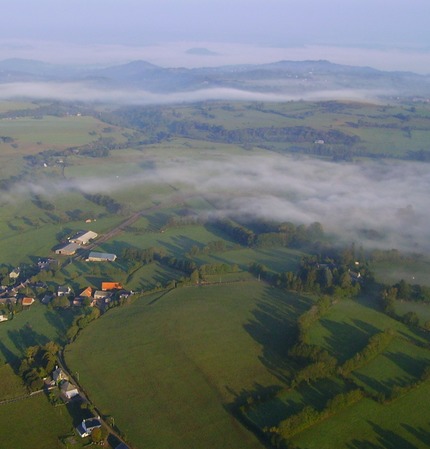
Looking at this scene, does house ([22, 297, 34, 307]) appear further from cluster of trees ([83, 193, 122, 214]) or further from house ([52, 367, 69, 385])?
cluster of trees ([83, 193, 122, 214])

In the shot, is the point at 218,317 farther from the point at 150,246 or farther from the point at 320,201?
the point at 320,201

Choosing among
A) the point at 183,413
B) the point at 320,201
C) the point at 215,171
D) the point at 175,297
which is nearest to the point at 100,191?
the point at 215,171

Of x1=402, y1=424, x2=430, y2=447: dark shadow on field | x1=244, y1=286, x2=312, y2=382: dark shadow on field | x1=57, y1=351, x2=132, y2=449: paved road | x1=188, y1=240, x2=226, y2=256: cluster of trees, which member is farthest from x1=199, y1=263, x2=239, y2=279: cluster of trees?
x1=402, y1=424, x2=430, y2=447: dark shadow on field

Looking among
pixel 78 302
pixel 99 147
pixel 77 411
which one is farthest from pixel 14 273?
pixel 99 147

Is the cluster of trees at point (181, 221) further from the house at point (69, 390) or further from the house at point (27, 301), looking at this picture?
the house at point (69, 390)

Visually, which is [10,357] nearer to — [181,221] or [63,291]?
[63,291]

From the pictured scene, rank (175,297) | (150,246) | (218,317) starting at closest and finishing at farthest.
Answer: (218,317) < (175,297) < (150,246)
